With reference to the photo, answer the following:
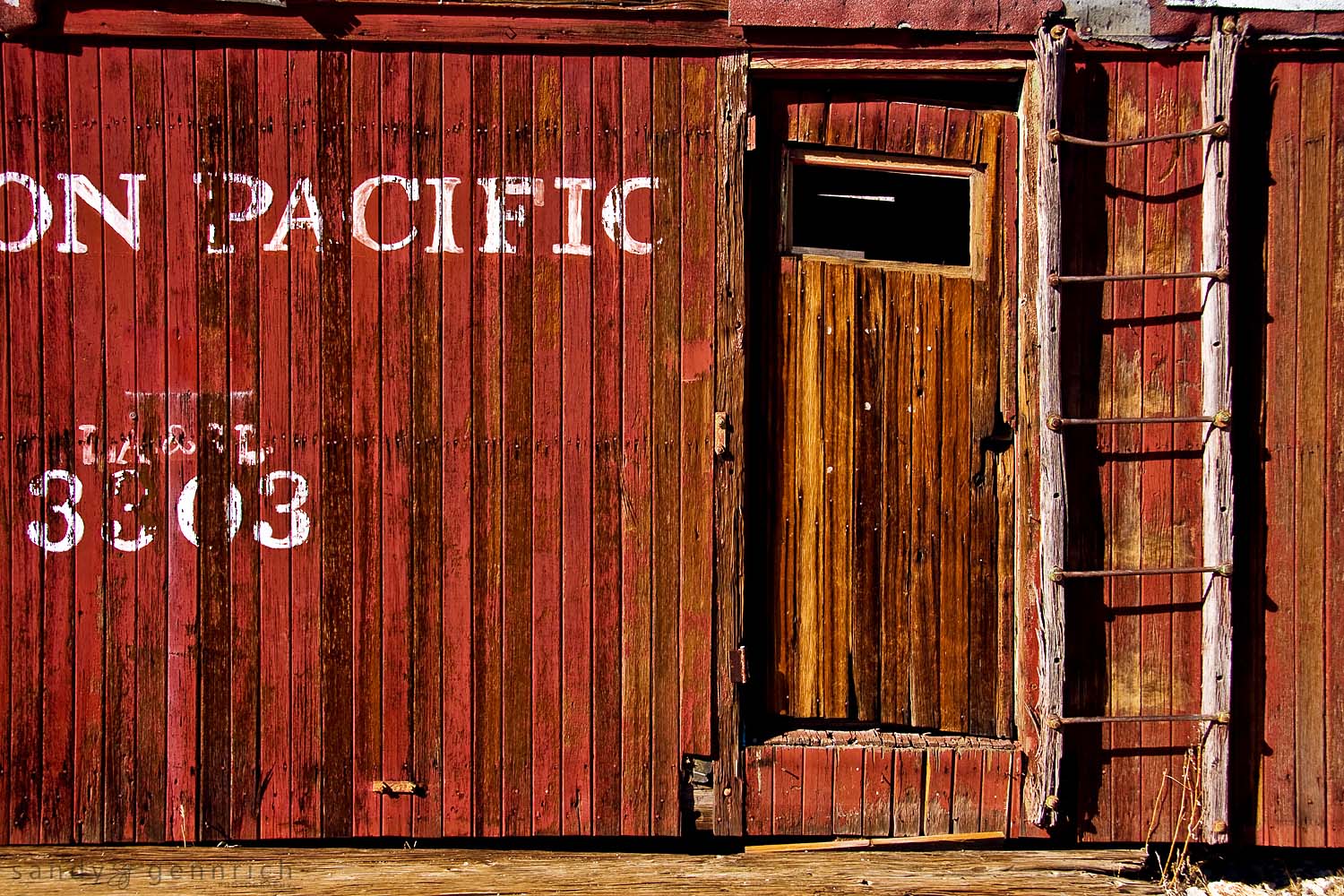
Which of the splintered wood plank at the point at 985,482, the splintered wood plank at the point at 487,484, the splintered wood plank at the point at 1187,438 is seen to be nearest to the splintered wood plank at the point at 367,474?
A: the splintered wood plank at the point at 487,484

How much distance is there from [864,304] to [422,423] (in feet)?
6.30

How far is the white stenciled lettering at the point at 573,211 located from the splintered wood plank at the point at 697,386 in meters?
0.42

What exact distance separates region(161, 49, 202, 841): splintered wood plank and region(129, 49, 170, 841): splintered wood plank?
1.1 inches

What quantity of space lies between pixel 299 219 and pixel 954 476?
2942 millimetres

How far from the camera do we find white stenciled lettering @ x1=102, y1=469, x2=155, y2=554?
3.82 metres

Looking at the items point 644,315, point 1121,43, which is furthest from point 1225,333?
point 644,315

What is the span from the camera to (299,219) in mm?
3846

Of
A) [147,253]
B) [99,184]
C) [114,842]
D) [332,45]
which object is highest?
[332,45]

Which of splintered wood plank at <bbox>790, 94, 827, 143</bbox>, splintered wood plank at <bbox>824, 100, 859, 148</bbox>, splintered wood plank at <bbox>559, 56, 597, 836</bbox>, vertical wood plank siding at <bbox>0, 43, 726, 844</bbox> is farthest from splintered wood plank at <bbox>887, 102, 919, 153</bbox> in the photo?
splintered wood plank at <bbox>559, 56, 597, 836</bbox>

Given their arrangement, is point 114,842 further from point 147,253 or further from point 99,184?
point 99,184

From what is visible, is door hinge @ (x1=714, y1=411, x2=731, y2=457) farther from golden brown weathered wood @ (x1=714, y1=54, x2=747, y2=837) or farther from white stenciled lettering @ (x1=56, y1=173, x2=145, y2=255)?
white stenciled lettering @ (x1=56, y1=173, x2=145, y2=255)

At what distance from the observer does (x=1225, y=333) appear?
3762 mm

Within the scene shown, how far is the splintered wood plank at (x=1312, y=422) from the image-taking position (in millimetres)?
3863

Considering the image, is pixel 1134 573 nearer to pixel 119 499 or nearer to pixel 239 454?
pixel 239 454
